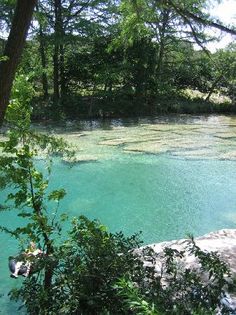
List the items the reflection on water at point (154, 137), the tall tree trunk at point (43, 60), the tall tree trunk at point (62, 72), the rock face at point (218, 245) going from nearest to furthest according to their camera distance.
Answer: the rock face at point (218, 245) → the reflection on water at point (154, 137) → the tall tree trunk at point (43, 60) → the tall tree trunk at point (62, 72)

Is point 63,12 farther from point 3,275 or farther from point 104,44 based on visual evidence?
point 3,275

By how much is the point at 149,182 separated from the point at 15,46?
6.24m

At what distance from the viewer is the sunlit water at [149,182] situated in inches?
250

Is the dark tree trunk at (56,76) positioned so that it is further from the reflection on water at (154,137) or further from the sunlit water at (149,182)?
the sunlit water at (149,182)

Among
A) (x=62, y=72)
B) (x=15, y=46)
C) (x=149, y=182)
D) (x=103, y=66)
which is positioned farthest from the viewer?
(x=62, y=72)

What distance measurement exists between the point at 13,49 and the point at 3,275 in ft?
9.74

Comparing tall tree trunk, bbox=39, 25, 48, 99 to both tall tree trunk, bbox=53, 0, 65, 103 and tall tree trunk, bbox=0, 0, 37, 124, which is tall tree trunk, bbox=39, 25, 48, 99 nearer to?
tall tree trunk, bbox=53, 0, 65, 103

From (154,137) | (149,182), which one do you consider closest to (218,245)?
(149,182)

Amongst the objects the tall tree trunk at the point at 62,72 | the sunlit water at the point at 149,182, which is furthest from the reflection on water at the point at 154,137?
the tall tree trunk at the point at 62,72

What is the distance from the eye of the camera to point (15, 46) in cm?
235

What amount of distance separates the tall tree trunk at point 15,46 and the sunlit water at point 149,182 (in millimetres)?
2315

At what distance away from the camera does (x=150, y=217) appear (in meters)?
6.66

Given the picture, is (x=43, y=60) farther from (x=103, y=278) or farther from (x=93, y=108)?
(x=103, y=278)

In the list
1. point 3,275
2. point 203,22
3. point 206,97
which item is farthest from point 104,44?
point 203,22
